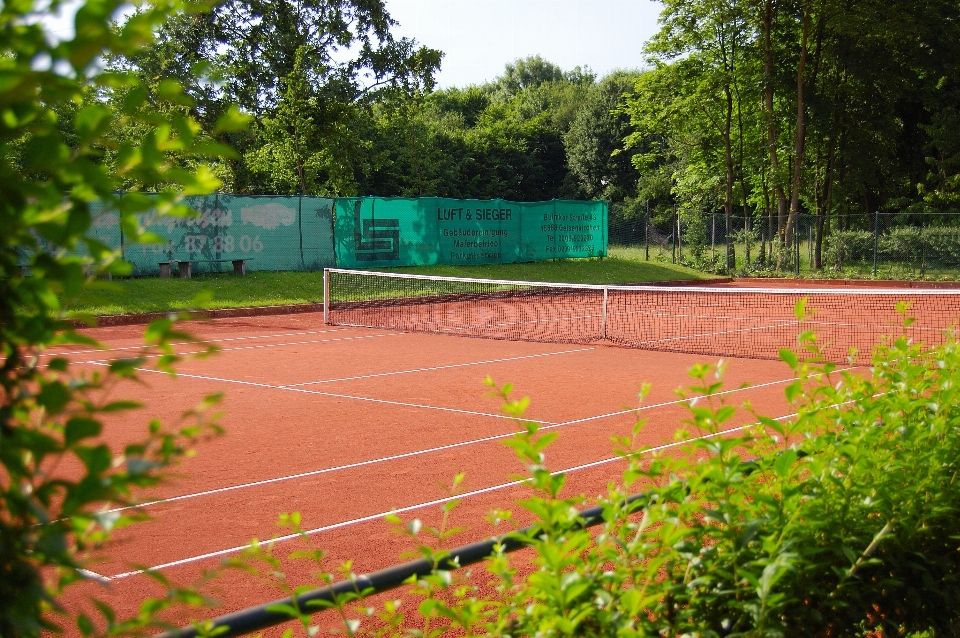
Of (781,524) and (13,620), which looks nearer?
(13,620)

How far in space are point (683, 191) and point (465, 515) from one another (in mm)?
40047

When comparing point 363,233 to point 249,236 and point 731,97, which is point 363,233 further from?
point 731,97

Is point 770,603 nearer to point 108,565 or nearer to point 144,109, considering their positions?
point 144,109

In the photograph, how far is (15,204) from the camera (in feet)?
3.95

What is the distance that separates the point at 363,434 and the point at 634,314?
13703 millimetres

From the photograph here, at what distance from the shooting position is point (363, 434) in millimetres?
9055

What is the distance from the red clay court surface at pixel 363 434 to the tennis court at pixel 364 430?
2cm

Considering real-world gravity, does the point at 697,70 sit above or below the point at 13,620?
above

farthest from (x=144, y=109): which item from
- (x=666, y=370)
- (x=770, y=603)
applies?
(x=666, y=370)

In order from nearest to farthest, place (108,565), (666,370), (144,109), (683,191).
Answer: (144,109) < (108,565) < (666,370) < (683,191)

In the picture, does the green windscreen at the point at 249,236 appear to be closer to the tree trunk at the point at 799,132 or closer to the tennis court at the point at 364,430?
the tennis court at the point at 364,430

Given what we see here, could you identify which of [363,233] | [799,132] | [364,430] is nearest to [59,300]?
[364,430]

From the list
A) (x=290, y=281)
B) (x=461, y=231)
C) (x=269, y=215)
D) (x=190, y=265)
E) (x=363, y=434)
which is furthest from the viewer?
(x=461, y=231)

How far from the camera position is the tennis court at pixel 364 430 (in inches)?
234
